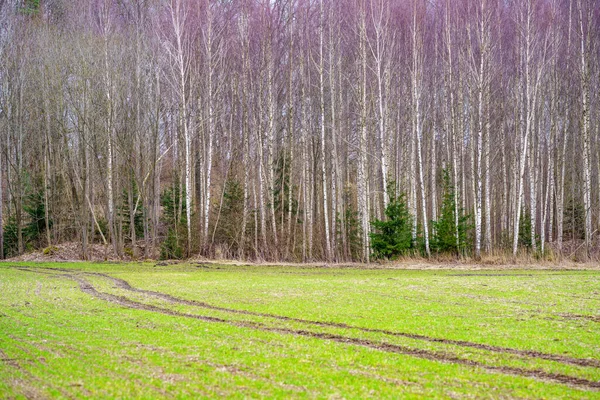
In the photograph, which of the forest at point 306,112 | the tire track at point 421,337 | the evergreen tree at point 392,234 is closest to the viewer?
the tire track at point 421,337

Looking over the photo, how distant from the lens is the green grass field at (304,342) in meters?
5.96

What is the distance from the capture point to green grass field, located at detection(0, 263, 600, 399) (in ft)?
19.5

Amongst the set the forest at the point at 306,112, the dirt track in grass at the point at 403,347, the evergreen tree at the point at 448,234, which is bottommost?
the dirt track in grass at the point at 403,347

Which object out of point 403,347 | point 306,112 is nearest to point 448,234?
point 306,112

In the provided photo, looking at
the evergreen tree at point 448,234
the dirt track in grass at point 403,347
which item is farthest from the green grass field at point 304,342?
the evergreen tree at point 448,234

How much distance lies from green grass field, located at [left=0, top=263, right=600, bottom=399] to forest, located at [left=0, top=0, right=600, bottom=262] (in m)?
13.6

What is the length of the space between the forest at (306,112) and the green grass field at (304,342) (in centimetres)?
1363

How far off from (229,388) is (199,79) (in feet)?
95.9

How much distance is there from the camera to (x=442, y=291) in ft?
46.9

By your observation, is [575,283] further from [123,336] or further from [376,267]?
[123,336]

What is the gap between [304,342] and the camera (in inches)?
325

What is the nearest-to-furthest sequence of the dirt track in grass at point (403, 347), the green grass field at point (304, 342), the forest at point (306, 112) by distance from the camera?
the green grass field at point (304, 342) < the dirt track in grass at point (403, 347) < the forest at point (306, 112)

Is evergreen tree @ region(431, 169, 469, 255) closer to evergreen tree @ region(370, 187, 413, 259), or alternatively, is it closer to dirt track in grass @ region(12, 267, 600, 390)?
evergreen tree @ region(370, 187, 413, 259)

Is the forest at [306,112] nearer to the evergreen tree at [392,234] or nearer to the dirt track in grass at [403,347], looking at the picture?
the evergreen tree at [392,234]
